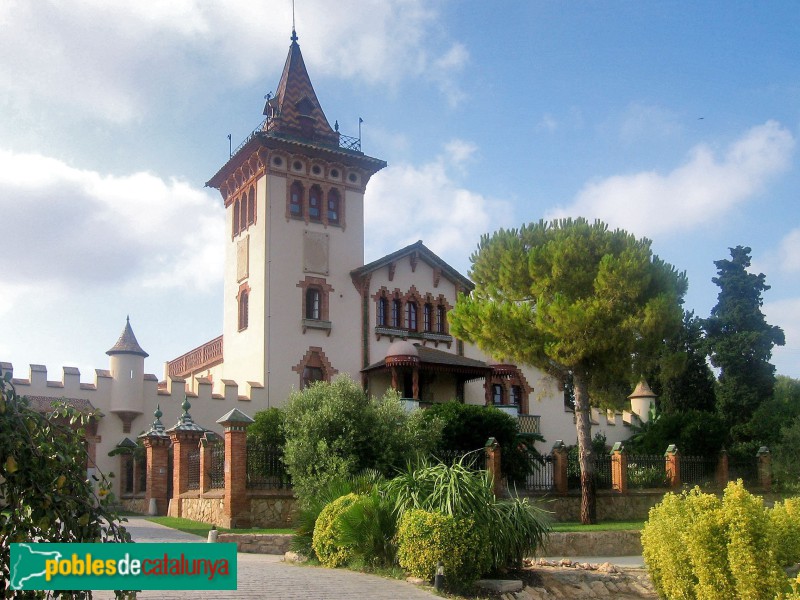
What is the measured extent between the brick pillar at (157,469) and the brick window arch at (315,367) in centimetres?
1002

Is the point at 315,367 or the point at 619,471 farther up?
the point at 315,367

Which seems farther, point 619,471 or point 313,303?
point 313,303

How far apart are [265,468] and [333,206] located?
58.8 ft

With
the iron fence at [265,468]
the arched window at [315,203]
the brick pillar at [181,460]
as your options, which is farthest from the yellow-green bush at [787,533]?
the arched window at [315,203]

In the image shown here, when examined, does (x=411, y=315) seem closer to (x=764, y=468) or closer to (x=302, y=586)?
(x=764, y=468)

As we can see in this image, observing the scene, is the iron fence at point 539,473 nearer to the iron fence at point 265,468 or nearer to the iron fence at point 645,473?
the iron fence at point 645,473

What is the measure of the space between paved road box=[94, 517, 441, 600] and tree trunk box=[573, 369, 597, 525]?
14.3 meters

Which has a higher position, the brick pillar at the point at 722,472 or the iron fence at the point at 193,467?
the iron fence at the point at 193,467

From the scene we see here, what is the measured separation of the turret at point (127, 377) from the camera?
1281 inches

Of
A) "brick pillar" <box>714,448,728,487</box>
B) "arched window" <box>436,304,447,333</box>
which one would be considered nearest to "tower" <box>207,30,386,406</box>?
"arched window" <box>436,304,447,333</box>

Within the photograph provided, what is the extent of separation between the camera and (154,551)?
515cm

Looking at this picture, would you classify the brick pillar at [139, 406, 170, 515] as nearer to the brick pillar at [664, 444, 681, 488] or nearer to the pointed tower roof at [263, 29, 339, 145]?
the pointed tower roof at [263, 29, 339, 145]

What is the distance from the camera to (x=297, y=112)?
3994 cm

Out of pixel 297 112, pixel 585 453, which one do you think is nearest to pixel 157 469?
pixel 585 453
